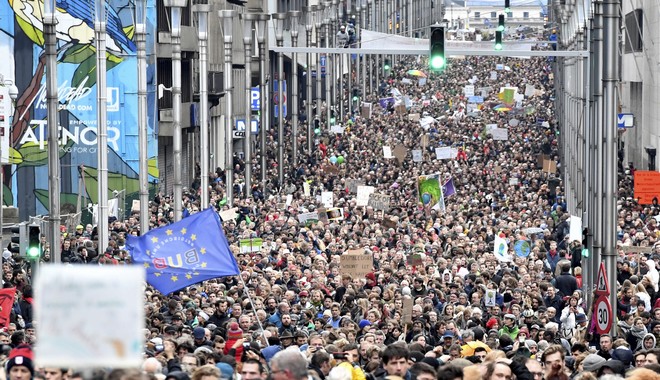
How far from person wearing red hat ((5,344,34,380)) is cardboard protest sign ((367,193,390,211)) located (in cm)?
2845

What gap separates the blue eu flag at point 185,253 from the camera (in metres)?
19.4

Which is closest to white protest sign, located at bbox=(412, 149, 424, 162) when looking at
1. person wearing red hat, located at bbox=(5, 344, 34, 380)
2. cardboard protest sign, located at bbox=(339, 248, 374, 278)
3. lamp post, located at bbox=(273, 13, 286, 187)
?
lamp post, located at bbox=(273, 13, 286, 187)

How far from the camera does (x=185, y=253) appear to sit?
19719mm

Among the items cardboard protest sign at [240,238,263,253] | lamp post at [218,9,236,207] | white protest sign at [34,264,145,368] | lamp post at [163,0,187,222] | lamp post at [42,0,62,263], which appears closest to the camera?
white protest sign at [34,264,145,368]

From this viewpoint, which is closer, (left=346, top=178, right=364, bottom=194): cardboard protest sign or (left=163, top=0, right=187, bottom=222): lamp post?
(left=163, top=0, right=187, bottom=222): lamp post

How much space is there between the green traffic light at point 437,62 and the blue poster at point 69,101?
83.0 ft

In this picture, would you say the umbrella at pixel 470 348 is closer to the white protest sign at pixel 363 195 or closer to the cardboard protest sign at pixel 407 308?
the cardboard protest sign at pixel 407 308

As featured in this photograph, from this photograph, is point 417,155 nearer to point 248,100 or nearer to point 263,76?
point 248,100

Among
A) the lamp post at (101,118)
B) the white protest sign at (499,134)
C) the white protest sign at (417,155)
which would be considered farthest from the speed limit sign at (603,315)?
the white protest sign at (499,134)

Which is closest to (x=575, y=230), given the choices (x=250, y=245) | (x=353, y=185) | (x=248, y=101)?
(x=250, y=245)

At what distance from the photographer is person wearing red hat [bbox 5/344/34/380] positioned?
1103cm

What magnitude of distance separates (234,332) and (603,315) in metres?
3.66

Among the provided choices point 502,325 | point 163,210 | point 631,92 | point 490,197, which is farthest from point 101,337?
point 631,92

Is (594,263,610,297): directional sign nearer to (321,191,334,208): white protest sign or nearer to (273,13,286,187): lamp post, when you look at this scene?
(321,191,334,208): white protest sign
